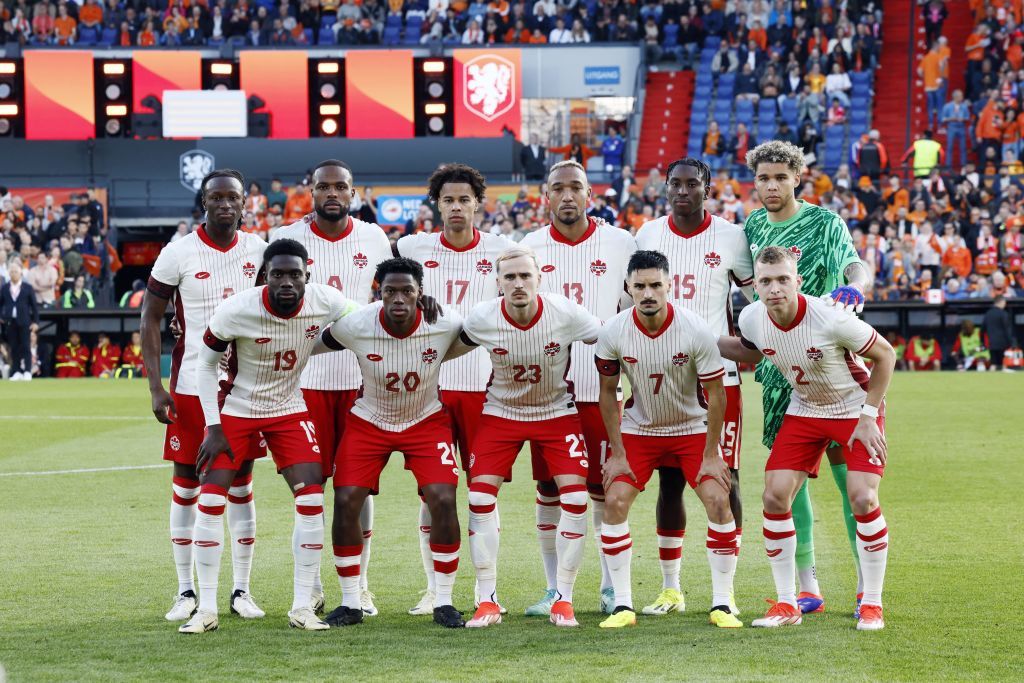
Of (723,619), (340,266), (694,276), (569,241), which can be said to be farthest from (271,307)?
(723,619)

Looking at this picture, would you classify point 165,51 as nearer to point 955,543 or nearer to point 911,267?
point 911,267

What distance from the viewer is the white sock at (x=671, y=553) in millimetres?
7371

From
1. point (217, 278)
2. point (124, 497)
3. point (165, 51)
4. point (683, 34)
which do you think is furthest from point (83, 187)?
point (217, 278)

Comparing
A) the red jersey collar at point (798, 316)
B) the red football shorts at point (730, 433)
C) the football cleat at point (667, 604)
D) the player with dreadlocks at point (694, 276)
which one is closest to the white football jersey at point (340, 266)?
the player with dreadlocks at point (694, 276)

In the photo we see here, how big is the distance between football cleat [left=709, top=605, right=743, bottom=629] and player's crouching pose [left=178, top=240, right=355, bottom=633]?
76.4 inches

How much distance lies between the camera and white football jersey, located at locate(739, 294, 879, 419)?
695 cm

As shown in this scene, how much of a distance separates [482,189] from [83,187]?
28.3 meters

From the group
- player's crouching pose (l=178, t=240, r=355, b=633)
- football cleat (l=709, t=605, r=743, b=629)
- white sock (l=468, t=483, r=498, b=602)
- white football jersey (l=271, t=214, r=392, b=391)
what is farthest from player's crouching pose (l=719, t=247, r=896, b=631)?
player's crouching pose (l=178, t=240, r=355, b=633)

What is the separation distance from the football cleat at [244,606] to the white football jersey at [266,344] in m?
1.00

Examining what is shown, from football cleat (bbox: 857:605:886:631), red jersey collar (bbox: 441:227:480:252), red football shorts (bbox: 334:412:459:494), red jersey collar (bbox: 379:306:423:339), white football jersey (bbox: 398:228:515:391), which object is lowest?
football cleat (bbox: 857:605:886:631)

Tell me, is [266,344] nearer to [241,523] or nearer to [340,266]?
[340,266]

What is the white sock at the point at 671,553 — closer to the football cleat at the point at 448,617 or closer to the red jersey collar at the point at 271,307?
the football cleat at the point at 448,617

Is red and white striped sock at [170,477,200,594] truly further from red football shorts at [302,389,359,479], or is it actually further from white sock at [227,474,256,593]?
red football shorts at [302,389,359,479]

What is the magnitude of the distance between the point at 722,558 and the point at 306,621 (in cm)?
213
